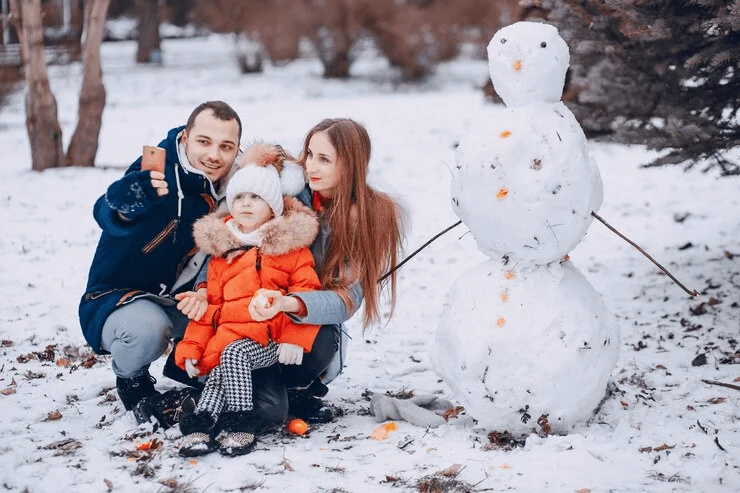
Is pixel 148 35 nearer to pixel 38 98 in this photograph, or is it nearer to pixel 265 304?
pixel 38 98

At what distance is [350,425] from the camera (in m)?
3.95

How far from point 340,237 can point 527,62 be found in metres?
1.14

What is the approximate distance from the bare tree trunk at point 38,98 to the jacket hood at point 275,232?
6.05 meters

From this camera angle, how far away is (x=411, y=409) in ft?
12.9

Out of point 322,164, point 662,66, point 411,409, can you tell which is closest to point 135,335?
point 322,164

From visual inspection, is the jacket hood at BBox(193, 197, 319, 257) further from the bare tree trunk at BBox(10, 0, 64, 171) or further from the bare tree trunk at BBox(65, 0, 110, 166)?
the bare tree trunk at BBox(10, 0, 64, 171)

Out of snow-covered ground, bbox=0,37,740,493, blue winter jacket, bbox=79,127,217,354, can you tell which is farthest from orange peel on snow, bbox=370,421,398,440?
blue winter jacket, bbox=79,127,217,354

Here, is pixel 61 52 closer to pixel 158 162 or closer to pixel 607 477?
pixel 158 162

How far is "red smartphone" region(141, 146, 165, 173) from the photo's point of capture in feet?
12.7

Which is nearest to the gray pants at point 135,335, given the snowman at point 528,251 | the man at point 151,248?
the man at point 151,248

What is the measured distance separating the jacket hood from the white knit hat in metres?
0.08

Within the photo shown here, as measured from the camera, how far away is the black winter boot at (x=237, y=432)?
3531mm

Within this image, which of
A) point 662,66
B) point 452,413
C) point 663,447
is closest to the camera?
point 663,447

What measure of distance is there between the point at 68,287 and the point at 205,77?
45.9 feet
